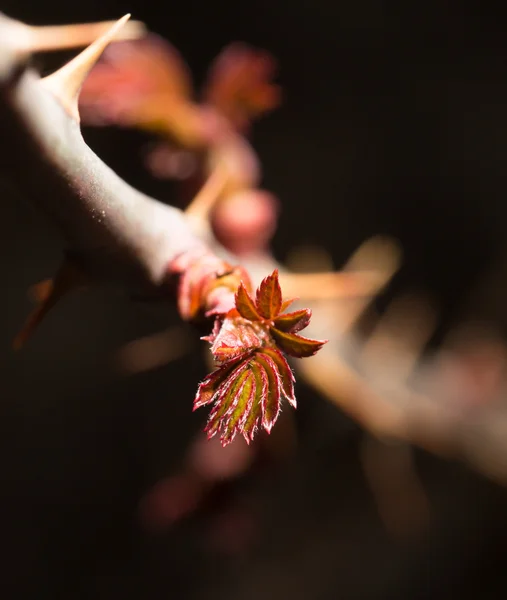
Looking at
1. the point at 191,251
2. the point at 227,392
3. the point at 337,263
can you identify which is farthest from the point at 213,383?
the point at 337,263

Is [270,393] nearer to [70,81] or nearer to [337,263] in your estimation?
[70,81]

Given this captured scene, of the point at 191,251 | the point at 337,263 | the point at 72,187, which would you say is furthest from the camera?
the point at 337,263

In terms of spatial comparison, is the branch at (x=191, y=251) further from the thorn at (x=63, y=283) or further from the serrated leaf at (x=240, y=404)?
the serrated leaf at (x=240, y=404)

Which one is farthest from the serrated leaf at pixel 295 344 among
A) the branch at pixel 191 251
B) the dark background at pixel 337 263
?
the dark background at pixel 337 263

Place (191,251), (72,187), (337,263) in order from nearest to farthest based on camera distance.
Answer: (72,187) < (191,251) < (337,263)

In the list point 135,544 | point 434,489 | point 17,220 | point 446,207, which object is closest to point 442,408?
point 434,489
